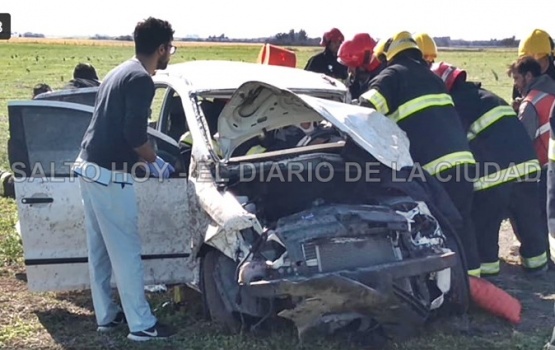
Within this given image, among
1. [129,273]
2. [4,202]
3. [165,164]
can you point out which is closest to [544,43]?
[165,164]

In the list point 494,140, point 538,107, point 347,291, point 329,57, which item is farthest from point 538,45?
point 347,291

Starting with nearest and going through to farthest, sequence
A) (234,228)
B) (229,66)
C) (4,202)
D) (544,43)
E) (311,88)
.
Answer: (234,228)
(311,88)
(229,66)
(544,43)
(4,202)

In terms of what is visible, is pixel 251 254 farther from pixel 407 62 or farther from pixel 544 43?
pixel 544 43

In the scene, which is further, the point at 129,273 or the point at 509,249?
the point at 509,249

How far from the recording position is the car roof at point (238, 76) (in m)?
6.34

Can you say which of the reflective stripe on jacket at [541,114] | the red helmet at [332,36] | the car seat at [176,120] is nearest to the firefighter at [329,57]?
the red helmet at [332,36]

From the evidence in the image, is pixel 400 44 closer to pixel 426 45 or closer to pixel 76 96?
pixel 426 45

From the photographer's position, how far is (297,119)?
652cm

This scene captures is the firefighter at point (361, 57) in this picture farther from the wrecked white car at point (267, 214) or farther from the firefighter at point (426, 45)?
the wrecked white car at point (267, 214)

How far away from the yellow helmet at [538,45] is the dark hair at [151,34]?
381 cm

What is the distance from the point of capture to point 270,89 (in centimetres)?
600

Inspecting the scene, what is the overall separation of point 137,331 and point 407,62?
9.19 ft

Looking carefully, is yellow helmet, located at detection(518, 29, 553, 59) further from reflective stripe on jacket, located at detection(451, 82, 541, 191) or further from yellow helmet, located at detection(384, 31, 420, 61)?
yellow helmet, located at detection(384, 31, 420, 61)

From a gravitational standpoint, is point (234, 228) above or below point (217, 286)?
above
